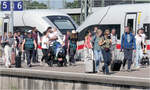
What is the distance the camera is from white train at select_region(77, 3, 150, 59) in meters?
23.6

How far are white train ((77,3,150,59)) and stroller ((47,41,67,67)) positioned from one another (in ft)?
11.8

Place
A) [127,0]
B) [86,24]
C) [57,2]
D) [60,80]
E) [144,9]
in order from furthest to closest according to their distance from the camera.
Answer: [57,2]
[127,0]
[86,24]
[144,9]
[60,80]

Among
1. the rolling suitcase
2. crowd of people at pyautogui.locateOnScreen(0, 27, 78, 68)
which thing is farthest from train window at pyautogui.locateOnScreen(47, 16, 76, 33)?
the rolling suitcase

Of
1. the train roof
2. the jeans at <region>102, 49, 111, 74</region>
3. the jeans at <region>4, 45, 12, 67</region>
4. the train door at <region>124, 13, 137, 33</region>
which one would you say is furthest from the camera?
the train roof

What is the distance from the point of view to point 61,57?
21.3 meters

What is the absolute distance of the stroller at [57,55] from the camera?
21.3 meters

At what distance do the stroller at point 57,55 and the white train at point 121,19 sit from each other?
11.8 ft

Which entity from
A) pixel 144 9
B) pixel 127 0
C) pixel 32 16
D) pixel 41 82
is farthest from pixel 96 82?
pixel 127 0

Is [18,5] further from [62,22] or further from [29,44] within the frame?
[62,22]

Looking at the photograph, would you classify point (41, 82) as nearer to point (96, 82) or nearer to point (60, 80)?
point (60, 80)

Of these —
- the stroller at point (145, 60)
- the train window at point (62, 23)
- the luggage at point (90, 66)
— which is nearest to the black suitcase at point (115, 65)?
the luggage at point (90, 66)

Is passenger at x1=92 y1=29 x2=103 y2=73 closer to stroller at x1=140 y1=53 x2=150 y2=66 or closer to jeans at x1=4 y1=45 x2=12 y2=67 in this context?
stroller at x1=140 y1=53 x2=150 y2=66

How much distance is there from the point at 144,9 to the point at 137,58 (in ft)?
14.3

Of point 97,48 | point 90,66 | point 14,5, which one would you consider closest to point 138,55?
point 97,48
